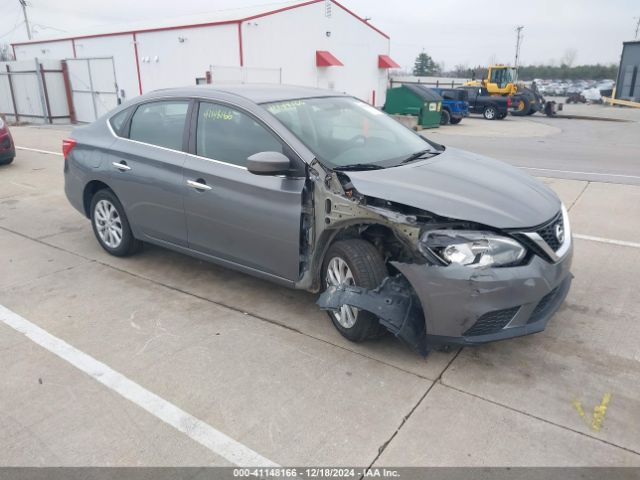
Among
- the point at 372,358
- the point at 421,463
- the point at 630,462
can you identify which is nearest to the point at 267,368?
the point at 372,358

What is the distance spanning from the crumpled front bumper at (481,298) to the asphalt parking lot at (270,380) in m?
0.32

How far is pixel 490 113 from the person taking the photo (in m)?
25.3

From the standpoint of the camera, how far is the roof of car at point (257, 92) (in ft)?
13.4

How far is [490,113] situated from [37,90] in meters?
20.9

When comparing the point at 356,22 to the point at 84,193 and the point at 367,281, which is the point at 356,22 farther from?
the point at 367,281

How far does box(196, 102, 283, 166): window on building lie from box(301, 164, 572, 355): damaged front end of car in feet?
2.79

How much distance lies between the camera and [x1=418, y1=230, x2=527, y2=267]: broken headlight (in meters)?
2.96

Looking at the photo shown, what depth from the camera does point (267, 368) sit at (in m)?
3.26

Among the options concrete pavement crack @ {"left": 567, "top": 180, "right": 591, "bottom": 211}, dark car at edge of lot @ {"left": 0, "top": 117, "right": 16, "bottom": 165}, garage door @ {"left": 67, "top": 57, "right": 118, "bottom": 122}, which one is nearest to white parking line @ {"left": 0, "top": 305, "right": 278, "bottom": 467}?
concrete pavement crack @ {"left": 567, "top": 180, "right": 591, "bottom": 211}

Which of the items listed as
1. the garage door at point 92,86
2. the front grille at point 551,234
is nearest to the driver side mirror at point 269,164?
the front grille at point 551,234

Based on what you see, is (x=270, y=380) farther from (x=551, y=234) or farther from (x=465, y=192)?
(x=551, y=234)

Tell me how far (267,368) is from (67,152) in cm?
367

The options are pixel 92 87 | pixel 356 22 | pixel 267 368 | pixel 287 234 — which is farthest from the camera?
pixel 356 22

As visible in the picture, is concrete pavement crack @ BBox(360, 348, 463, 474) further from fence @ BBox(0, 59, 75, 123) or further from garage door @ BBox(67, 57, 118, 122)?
fence @ BBox(0, 59, 75, 123)
